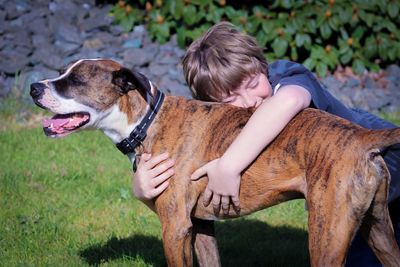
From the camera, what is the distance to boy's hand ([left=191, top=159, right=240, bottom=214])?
355 cm

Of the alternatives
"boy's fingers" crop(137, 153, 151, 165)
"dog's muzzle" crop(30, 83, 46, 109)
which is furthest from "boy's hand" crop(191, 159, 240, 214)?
"dog's muzzle" crop(30, 83, 46, 109)

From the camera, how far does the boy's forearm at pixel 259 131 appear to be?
3475mm

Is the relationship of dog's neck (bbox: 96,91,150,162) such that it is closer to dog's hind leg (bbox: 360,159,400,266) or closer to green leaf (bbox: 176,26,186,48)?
dog's hind leg (bbox: 360,159,400,266)

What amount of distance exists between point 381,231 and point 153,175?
48.5 inches

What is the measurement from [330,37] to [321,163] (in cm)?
544

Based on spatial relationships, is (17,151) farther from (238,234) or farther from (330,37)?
(330,37)

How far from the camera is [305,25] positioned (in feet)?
26.9

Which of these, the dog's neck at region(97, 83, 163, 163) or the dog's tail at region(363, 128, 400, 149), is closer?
the dog's tail at region(363, 128, 400, 149)

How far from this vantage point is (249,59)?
3994 millimetres

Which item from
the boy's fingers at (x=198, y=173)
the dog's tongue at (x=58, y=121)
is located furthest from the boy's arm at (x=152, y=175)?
the dog's tongue at (x=58, y=121)

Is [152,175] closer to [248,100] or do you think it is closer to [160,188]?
[160,188]

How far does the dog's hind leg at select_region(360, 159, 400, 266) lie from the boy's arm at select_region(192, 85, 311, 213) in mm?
615

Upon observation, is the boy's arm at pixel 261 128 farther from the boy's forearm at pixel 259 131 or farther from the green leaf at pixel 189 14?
the green leaf at pixel 189 14

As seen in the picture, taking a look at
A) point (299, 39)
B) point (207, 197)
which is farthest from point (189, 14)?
point (207, 197)
